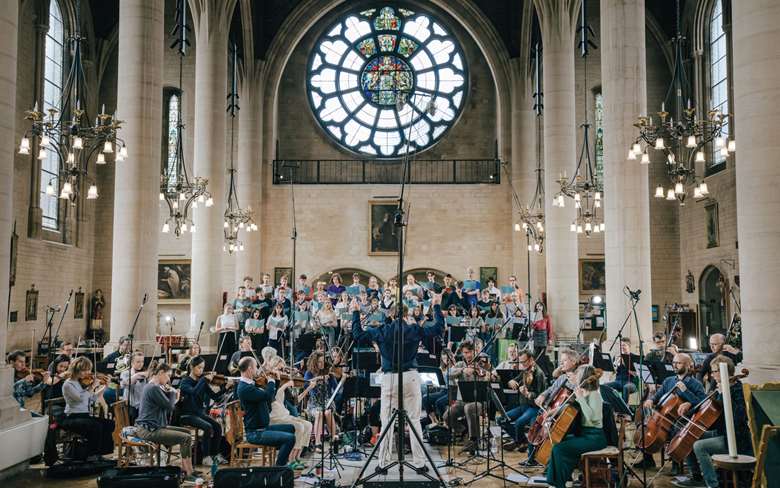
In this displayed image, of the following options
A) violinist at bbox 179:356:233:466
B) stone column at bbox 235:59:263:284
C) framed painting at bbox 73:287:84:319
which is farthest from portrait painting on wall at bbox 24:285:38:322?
violinist at bbox 179:356:233:466

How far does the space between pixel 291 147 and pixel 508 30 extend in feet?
28.5

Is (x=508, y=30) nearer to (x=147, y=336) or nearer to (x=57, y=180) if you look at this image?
(x=57, y=180)

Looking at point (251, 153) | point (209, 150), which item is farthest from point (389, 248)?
point (209, 150)

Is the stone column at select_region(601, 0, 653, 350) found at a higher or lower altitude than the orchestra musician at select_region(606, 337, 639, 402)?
higher

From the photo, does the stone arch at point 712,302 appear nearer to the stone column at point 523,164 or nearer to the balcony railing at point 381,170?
the stone column at point 523,164

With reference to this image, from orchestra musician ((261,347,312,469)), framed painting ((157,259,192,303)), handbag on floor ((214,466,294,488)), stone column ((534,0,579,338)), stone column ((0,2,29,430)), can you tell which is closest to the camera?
handbag on floor ((214,466,294,488))

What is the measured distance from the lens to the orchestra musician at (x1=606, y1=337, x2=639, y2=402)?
9.80 m

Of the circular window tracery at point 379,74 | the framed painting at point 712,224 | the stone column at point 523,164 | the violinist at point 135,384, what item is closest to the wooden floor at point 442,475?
the violinist at point 135,384

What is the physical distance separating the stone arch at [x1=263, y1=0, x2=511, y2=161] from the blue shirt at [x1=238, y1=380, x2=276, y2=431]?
17289mm

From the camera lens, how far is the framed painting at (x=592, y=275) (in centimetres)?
2300

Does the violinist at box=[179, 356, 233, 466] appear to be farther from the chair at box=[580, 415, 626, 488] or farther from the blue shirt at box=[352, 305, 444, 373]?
the chair at box=[580, 415, 626, 488]

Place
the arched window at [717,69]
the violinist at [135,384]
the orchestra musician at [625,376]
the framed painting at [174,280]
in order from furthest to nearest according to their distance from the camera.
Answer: the framed painting at [174,280] → the arched window at [717,69] → the orchestra musician at [625,376] → the violinist at [135,384]

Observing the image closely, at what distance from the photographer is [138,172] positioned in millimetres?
12180

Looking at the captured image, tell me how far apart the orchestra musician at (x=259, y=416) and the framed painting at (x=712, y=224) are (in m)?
15.4
